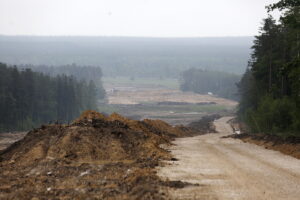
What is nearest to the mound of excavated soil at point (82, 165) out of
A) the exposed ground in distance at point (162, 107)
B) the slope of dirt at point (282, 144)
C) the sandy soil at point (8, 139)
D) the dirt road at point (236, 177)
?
the dirt road at point (236, 177)

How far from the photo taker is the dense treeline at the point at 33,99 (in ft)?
314

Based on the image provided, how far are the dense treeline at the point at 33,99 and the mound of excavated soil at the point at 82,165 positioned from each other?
66.6 m

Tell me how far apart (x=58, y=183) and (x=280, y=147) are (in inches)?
695

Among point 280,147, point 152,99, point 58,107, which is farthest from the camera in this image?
point 152,99

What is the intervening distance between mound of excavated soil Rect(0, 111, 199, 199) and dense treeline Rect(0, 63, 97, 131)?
6664 centimetres

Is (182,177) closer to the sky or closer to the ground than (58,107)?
closer to the sky

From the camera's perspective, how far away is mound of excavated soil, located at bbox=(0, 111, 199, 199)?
1431cm

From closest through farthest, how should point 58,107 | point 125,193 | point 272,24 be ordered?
point 125,193
point 272,24
point 58,107

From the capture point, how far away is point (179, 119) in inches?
4998

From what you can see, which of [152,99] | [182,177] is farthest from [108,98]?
[182,177]

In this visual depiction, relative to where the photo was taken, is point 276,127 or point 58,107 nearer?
point 276,127

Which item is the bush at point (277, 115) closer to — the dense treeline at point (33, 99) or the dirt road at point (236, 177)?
the dirt road at point (236, 177)

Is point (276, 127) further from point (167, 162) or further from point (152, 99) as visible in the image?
point (152, 99)

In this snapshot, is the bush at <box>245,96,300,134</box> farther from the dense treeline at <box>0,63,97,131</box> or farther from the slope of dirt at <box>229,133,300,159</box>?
the dense treeline at <box>0,63,97,131</box>
